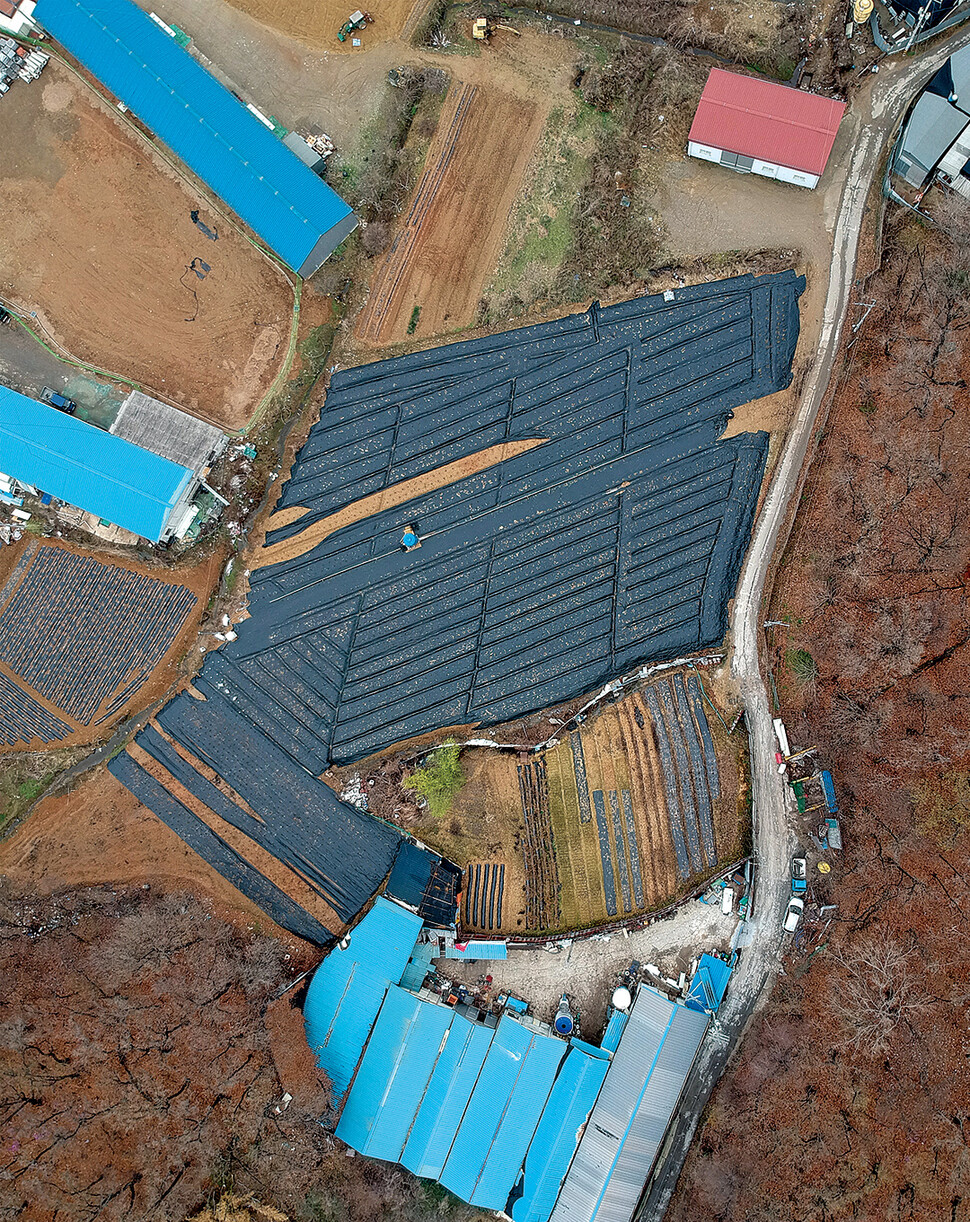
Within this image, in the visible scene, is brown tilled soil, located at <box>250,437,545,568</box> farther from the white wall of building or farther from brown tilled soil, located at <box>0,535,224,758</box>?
the white wall of building

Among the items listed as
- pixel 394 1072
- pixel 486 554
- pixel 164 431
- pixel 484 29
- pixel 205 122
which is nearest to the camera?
pixel 394 1072

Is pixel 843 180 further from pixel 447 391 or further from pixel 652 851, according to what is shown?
pixel 652 851

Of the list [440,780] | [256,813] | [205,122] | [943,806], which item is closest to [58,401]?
[205,122]

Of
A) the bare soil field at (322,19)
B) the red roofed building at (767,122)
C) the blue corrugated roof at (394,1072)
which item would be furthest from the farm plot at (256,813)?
the red roofed building at (767,122)

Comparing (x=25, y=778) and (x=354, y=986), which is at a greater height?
(x=25, y=778)

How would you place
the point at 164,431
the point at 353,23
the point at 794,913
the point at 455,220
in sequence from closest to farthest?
the point at 794,913
the point at 164,431
the point at 353,23
the point at 455,220

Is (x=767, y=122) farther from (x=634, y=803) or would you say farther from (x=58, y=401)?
(x=58, y=401)
